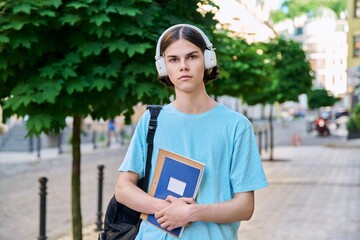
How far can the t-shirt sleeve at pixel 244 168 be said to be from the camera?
2463mm

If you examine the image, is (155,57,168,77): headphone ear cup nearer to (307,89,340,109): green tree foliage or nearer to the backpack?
the backpack

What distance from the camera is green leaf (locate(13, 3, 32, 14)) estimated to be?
5.98 m

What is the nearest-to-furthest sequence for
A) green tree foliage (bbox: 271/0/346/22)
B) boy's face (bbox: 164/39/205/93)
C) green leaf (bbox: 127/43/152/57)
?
1. boy's face (bbox: 164/39/205/93)
2. green leaf (bbox: 127/43/152/57)
3. green tree foliage (bbox: 271/0/346/22)

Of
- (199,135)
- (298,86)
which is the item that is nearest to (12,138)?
(298,86)

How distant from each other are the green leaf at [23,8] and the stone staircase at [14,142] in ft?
73.9

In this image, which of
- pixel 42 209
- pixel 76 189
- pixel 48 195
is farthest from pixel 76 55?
pixel 48 195

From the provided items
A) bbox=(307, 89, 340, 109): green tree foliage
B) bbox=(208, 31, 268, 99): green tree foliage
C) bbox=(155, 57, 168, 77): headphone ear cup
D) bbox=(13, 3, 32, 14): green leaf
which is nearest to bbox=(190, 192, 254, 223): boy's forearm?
bbox=(155, 57, 168, 77): headphone ear cup

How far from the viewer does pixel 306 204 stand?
1290cm

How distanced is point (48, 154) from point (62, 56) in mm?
21071

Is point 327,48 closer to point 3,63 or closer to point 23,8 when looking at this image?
point 3,63

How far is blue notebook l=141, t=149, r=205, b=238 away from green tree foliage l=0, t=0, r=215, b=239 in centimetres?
383

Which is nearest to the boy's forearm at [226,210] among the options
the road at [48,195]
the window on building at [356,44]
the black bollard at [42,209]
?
the black bollard at [42,209]

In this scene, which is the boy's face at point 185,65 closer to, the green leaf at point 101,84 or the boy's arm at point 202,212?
the boy's arm at point 202,212

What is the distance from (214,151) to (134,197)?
35 cm
